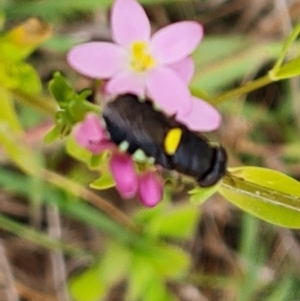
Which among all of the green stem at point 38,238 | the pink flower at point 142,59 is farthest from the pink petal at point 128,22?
the green stem at point 38,238

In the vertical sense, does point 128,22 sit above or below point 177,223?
above

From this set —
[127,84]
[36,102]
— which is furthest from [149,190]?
[36,102]

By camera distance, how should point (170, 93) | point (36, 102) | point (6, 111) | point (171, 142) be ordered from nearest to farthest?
point (171, 142) → point (170, 93) → point (36, 102) → point (6, 111)

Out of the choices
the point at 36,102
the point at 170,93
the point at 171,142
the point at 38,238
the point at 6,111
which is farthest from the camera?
the point at 38,238

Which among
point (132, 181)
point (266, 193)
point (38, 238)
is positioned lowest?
point (38, 238)

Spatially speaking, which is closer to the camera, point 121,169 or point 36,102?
point 121,169

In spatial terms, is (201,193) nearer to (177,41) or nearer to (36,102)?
(177,41)

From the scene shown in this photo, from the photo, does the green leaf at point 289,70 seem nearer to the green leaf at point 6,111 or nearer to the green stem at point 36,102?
the green stem at point 36,102

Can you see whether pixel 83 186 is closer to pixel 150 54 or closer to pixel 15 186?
pixel 15 186
